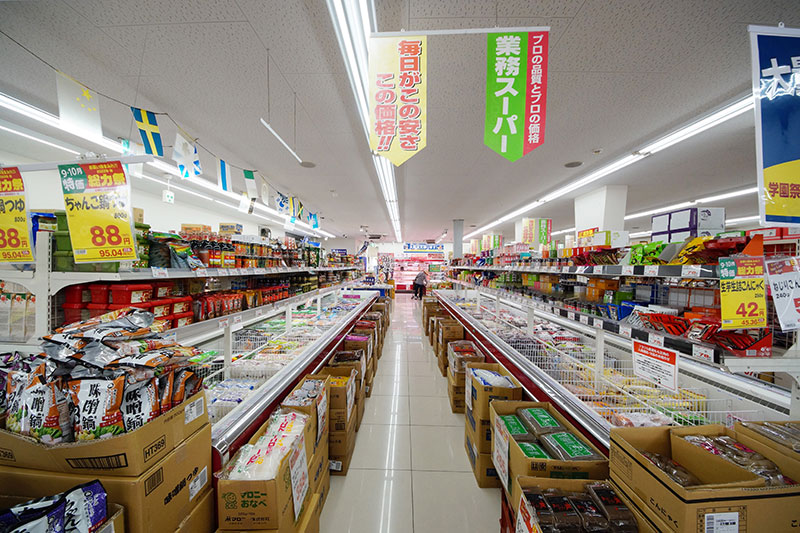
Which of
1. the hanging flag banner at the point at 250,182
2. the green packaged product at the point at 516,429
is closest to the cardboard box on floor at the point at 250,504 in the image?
the green packaged product at the point at 516,429

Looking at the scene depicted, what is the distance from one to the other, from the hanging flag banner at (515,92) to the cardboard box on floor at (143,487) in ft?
6.91

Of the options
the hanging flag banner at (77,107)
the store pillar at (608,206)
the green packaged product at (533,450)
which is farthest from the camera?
the store pillar at (608,206)

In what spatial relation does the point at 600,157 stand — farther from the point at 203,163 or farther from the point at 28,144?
the point at 28,144

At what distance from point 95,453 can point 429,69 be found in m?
3.23

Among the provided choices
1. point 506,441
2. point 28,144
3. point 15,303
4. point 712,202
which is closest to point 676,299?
point 506,441

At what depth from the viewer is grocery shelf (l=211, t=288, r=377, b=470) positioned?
1.23 m

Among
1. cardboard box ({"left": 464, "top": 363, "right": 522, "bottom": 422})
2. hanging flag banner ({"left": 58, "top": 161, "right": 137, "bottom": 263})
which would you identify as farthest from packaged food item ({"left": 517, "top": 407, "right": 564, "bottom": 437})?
hanging flag banner ({"left": 58, "top": 161, "right": 137, "bottom": 263})

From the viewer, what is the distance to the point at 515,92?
5.72 ft

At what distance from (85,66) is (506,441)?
4.78 meters

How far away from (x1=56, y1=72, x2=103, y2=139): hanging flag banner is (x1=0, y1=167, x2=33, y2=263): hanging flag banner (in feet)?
4.67

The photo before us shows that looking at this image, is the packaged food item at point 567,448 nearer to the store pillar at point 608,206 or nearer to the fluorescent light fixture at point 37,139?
the store pillar at point 608,206

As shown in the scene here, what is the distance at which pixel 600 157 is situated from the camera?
14.7 ft

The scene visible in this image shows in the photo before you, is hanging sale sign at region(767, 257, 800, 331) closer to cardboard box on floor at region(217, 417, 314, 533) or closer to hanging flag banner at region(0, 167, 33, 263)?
cardboard box on floor at region(217, 417, 314, 533)

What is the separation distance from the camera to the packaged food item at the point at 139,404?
0.81 meters
